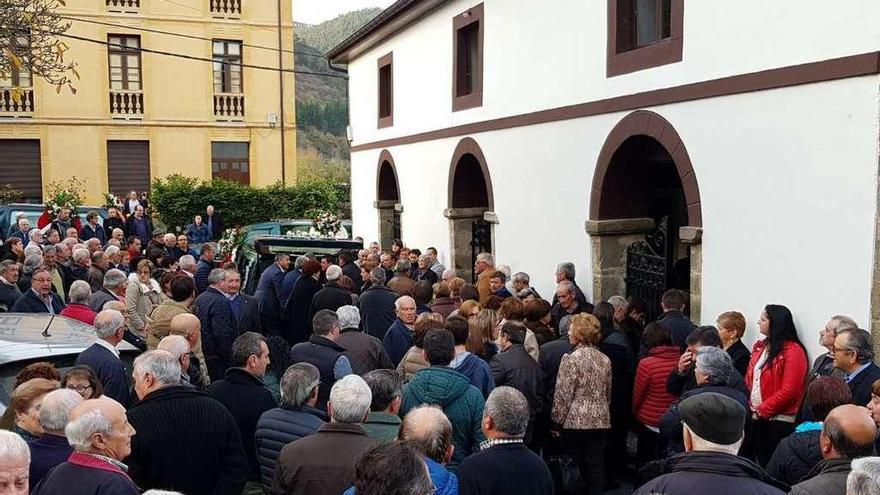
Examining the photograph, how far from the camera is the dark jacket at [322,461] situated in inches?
169

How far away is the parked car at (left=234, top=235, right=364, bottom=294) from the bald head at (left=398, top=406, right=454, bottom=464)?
8.87 meters

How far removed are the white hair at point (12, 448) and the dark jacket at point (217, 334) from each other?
15.7 feet

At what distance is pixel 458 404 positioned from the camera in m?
5.46

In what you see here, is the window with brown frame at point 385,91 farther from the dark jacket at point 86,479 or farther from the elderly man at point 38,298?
the dark jacket at point 86,479

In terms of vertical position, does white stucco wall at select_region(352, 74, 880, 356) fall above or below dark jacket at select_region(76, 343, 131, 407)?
above

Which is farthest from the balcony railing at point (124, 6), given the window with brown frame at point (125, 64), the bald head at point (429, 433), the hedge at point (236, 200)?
the bald head at point (429, 433)

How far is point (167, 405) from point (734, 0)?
5977 millimetres

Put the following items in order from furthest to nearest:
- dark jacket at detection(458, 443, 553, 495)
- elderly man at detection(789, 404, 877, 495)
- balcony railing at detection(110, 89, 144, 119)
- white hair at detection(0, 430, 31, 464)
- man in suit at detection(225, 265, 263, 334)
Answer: balcony railing at detection(110, 89, 144, 119)
man in suit at detection(225, 265, 263, 334)
dark jacket at detection(458, 443, 553, 495)
elderly man at detection(789, 404, 877, 495)
white hair at detection(0, 430, 31, 464)

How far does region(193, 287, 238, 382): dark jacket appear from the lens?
27.3 ft

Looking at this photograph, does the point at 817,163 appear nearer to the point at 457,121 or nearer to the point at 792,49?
the point at 792,49

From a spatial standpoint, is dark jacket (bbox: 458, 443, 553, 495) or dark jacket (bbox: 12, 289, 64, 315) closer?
dark jacket (bbox: 458, 443, 553, 495)

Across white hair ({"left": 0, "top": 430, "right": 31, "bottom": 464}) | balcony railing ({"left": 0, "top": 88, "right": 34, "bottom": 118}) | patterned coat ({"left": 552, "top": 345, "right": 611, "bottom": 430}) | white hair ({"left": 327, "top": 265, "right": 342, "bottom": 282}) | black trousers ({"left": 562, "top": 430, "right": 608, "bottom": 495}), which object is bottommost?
black trousers ({"left": 562, "top": 430, "right": 608, "bottom": 495})

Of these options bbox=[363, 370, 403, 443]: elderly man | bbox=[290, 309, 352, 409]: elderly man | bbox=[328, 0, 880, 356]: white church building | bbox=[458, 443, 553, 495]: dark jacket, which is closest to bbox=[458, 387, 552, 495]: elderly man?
bbox=[458, 443, 553, 495]: dark jacket

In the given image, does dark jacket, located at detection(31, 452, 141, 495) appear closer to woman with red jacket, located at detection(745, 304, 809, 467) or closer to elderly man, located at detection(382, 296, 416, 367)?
elderly man, located at detection(382, 296, 416, 367)
